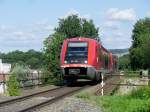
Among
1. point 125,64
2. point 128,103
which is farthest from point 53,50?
A: point 125,64

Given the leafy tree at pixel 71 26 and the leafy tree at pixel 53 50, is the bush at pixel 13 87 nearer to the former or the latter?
the leafy tree at pixel 53 50

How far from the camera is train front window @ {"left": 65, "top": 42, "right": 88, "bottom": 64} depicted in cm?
3741

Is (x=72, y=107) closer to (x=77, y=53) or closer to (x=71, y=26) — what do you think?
(x=77, y=53)

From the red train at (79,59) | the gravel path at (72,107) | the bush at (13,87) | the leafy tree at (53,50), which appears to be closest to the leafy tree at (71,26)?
the leafy tree at (53,50)

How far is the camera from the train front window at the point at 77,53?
3741 centimetres

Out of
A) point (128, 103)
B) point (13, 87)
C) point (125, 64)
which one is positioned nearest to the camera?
point (128, 103)

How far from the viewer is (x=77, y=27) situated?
8950cm

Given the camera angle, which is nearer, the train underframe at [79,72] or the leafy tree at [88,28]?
the train underframe at [79,72]

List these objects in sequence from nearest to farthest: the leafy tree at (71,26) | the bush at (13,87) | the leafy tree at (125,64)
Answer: the bush at (13,87) < the leafy tree at (71,26) < the leafy tree at (125,64)

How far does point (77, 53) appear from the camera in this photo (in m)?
37.6

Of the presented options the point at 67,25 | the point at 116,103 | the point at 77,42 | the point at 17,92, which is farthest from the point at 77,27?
the point at 116,103

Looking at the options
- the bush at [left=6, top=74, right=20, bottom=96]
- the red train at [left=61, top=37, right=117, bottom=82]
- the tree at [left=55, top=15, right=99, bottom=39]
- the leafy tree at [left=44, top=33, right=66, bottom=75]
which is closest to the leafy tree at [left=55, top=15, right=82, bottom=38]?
the tree at [left=55, top=15, right=99, bottom=39]

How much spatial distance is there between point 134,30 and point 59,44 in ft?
326

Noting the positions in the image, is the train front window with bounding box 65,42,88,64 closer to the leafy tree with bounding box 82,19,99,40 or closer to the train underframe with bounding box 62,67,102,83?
the train underframe with bounding box 62,67,102,83
